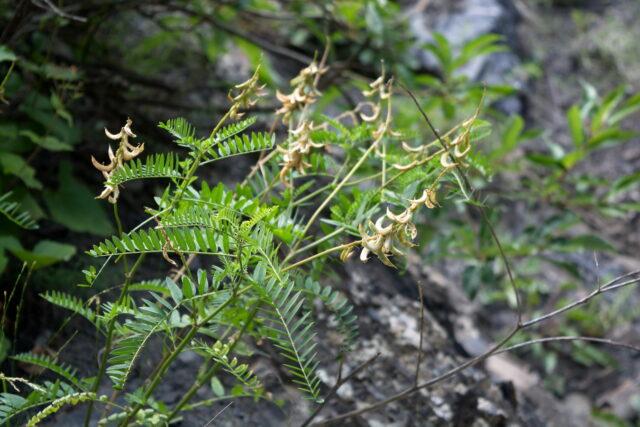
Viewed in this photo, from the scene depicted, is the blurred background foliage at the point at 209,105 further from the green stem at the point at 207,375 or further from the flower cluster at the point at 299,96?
the green stem at the point at 207,375

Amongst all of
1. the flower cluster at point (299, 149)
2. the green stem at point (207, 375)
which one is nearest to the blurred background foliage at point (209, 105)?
the flower cluster at point (299, 149)

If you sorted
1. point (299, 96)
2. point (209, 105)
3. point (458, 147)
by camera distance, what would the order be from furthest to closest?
1. point (209, 105)
2. point (299, 96)
3. point (458, 147)

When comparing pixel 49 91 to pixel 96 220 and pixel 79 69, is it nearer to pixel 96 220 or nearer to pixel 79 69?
pixel 79 69

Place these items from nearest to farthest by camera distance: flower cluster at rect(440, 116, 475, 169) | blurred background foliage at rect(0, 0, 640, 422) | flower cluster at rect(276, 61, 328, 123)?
flower cluster at rect(440, 116, 475, 169) < flower cluster at rect(276, 61, 328, 123) < blurred background foliage at rect(0, 0, 640, 422)

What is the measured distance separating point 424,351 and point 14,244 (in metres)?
1.03

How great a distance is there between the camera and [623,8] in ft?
14.8

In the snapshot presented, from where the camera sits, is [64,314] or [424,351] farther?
[424,351]

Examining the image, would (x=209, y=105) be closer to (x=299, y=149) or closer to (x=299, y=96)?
(x=299, y=96)

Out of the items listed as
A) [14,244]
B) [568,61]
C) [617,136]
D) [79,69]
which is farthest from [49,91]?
[568,61]

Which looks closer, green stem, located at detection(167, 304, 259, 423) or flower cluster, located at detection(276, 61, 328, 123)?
green stem, located at detection(167, 304, 259, 423)

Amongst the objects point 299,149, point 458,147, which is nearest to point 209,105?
point 299,149

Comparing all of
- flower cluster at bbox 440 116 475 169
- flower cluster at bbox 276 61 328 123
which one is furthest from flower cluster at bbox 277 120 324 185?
flower cluster at bbox 440 116 475 169

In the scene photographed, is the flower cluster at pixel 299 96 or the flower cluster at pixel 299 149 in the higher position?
the flower cluster at pixel 299 96

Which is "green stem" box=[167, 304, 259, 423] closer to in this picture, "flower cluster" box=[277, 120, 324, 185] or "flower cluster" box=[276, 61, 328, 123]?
"flower cluster" box=[277, 120, 324, 185]
